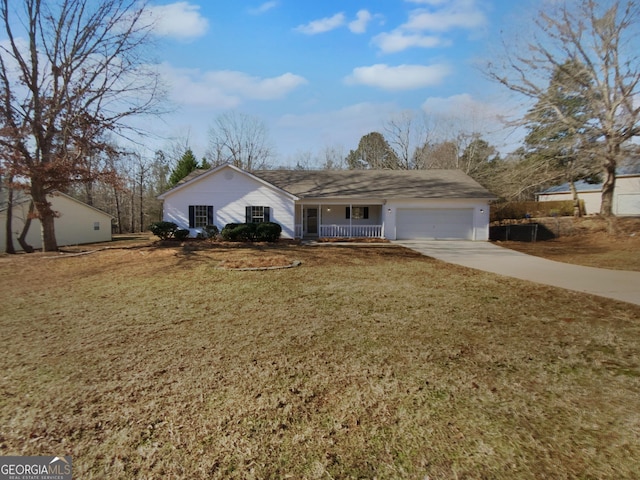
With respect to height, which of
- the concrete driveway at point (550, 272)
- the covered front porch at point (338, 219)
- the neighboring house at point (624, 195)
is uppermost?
the neighboring house at point (624, 195)

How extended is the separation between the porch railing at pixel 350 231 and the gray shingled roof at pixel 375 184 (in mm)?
1959

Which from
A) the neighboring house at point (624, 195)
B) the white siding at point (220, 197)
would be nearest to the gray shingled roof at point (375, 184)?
the white siding at point (220, 197)

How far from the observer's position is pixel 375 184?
20781 mm

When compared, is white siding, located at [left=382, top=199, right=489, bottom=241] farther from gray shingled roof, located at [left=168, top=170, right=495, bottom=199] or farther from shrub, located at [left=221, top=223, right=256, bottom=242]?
shrub, located at [left=221, top=223, right=256, bottom=242]

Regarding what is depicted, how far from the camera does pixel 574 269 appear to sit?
31.1 ft

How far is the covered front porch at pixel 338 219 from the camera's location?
64.5 feet

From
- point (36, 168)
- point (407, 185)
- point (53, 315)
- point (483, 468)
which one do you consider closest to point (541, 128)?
point (407, 185)

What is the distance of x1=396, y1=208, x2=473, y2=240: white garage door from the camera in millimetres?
18594

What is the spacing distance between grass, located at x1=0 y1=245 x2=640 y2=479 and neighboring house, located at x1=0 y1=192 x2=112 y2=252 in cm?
1710

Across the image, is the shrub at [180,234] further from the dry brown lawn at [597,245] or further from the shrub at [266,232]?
the dry brown lawn at [597,245]

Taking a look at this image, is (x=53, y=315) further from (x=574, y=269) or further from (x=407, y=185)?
(x=407, y=185)

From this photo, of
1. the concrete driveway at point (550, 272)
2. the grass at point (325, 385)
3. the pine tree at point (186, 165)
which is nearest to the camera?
the grass at point (325, 385)

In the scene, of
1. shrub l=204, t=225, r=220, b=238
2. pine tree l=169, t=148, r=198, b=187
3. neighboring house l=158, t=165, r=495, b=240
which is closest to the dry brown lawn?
neighboring house l=158, t=165, r=495, b=240

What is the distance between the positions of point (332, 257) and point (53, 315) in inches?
322
